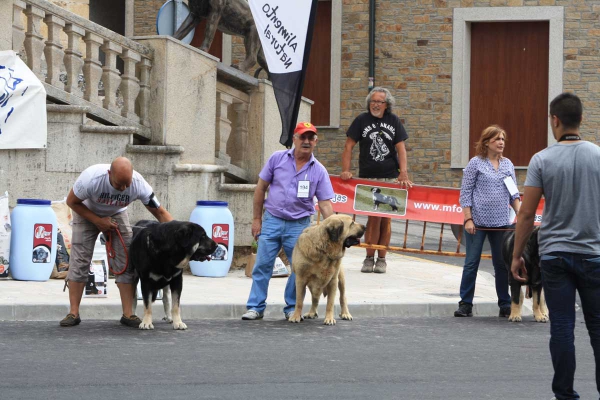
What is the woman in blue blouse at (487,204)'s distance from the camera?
11.3 meters

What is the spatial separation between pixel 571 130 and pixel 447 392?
183 cm

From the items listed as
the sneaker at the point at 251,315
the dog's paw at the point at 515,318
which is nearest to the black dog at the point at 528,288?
the dog's paw at the point at 515,318

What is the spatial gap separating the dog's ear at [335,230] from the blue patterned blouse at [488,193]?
173cm

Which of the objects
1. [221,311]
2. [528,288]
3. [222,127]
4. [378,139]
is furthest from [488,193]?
[222,127]

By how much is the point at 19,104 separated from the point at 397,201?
184 inches

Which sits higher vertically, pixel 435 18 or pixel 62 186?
pixel 435 18

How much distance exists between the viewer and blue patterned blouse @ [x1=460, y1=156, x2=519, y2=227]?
11273 mm

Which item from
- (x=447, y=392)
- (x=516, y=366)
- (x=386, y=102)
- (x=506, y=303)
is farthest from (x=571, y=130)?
(x=386, y=102)

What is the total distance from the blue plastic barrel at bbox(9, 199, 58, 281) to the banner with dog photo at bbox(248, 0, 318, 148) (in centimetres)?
272

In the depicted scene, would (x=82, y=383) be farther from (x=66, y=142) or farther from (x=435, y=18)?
(x=435, y=18)

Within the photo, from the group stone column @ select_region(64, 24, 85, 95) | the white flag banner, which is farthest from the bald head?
→ stone column @ select_region(64, 24, 85, 95)

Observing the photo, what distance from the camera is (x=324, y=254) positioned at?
33.8 ft

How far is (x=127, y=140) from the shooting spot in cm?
1377

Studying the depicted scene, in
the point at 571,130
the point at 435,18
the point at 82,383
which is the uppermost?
the point at 435,18
